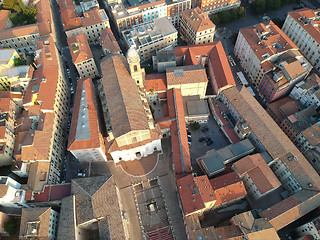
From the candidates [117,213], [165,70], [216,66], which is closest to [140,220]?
[117,213]

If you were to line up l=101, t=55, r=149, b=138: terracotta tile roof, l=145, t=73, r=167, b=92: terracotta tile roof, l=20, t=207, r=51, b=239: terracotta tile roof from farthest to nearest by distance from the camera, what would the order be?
l=145, t=73, r=167, b=92: terracotta tile roof, l=101, t=55, r=149, b=138: terracotta tile roof, l=20, t=207, r=51, b=239: terracotta tile roof

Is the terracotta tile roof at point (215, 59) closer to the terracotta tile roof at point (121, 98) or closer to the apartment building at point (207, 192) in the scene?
the terracotta tile roof at point (121, 98)

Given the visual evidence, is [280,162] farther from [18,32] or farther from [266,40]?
[18,32]

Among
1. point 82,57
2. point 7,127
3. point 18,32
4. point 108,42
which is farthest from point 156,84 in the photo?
point 18,32

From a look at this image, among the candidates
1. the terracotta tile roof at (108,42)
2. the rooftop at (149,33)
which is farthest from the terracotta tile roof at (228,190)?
the terracotta tile roof at (108,42)

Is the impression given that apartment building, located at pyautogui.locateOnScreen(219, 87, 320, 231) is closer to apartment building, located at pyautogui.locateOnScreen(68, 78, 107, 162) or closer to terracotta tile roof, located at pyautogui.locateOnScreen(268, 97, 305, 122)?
terracotta tile roof, located at pyautogui.locateOnScreen(268, 97, 305, 122)

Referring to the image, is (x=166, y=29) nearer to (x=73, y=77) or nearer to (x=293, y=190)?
(x=73, y=77)

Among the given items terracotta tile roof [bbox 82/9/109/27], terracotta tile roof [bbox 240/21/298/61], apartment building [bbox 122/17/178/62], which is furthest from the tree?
terracotta tile roof [bbox 240/21/298/61]
